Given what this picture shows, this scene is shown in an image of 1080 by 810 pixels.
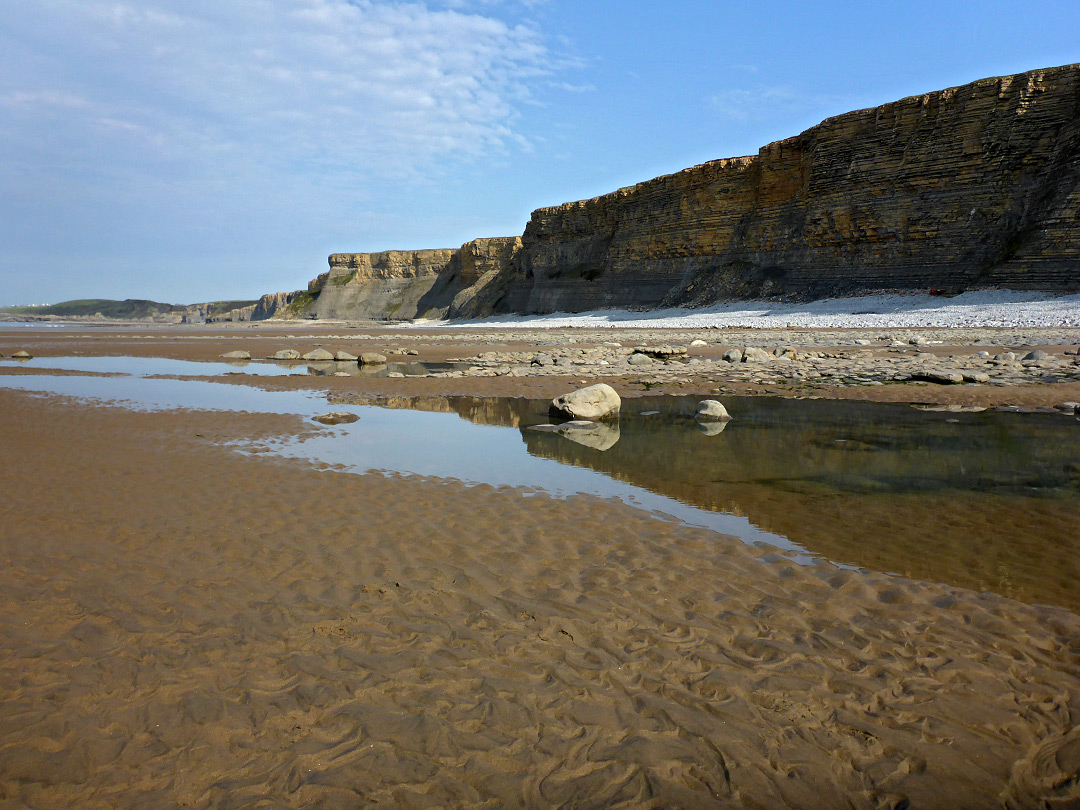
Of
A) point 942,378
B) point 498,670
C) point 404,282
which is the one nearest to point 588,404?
point 498,670

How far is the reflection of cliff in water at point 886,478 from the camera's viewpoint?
16.1 ft

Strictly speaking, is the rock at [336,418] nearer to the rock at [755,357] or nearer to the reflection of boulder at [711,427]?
the reflection of boulder at [711,427]

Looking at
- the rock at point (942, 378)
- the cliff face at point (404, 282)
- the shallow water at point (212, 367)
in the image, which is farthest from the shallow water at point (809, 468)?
the cliff face at point (404, 282)

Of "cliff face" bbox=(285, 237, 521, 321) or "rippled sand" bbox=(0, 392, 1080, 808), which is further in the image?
"cliff face" bbox=(285, 237, 521, 321)

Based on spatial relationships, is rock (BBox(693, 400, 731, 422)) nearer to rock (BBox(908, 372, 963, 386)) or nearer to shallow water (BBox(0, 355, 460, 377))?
rock (BBox(908, 372, 963, 386))

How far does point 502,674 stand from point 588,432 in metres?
6.98

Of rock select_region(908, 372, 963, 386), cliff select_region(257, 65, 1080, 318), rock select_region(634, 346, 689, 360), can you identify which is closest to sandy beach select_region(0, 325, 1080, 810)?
rock select_region(908, 372, 963, 386)

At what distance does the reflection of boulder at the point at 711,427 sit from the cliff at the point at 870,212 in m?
29.0

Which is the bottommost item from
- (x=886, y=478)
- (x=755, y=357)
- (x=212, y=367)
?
(x=886, y=478)

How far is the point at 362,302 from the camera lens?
112m

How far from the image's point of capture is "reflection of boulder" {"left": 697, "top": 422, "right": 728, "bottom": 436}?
32.7 feet

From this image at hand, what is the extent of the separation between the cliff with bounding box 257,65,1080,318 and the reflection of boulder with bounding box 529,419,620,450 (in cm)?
3050

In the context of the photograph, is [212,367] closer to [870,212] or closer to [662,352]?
[662,352]

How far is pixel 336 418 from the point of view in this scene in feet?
36.7
